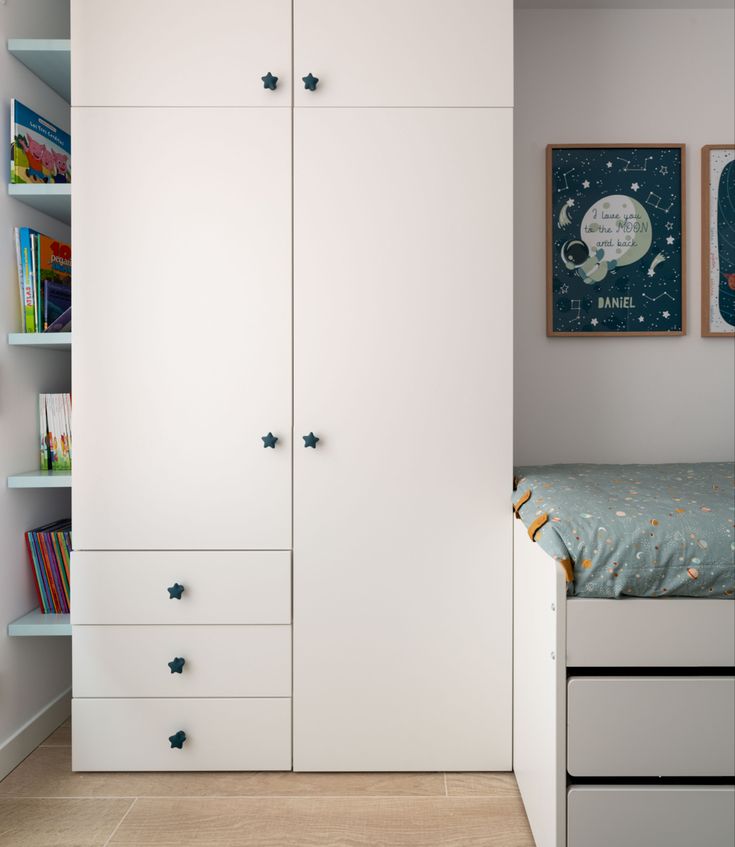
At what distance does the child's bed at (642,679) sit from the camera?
1364mm

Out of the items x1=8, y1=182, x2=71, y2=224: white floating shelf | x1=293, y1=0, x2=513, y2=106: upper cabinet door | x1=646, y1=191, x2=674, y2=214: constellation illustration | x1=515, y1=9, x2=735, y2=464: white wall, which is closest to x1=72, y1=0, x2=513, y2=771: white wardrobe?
x1=293, y1=0, x2=513, y2=106: upper cabinet door

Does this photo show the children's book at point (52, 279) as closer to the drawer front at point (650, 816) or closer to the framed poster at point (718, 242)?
the drawer front at point (650, 816)

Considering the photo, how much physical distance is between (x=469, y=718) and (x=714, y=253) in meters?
1.72

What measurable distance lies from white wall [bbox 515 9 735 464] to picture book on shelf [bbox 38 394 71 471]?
4.79ft

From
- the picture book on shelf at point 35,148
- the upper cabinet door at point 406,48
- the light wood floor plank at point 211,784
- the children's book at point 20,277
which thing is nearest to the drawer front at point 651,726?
the light wood floor plank at point 211,784

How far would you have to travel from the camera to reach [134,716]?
185 centimetres

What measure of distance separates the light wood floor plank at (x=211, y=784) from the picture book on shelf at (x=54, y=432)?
0.86m

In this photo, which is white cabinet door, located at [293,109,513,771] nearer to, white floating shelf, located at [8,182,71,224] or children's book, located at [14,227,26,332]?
white floating shelf, located at [8,182,71,224]

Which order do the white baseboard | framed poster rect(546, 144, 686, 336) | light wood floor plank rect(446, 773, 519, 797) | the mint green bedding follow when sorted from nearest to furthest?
the mint green bedding < light wood floor plank rect(446, 773, 519, 797) < the white baseboard < framed poster rect(546, 144, 686, 336)

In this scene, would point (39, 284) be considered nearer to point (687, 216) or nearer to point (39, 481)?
point (39, 481)

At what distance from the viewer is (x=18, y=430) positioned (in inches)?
76.9

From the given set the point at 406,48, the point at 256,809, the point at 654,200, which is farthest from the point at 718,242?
the point at 256,809

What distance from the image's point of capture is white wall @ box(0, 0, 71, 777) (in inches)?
74.4

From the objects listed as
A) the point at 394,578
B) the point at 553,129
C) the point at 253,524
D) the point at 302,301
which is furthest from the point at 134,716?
the point at 553,129
